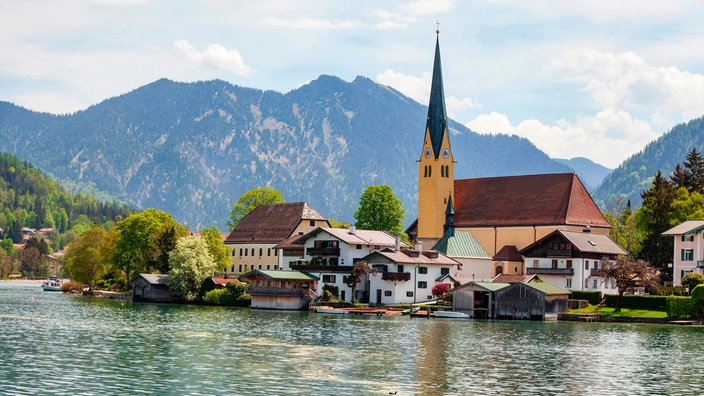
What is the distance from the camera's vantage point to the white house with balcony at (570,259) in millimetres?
114125

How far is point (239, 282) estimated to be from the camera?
120 metres

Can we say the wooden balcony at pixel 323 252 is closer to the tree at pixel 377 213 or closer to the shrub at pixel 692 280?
the tree at pixel 377 213

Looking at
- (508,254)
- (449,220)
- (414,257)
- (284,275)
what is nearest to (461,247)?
(449,220)

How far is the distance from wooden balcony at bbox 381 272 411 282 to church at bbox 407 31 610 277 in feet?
50.5

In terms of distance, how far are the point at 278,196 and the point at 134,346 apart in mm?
114747

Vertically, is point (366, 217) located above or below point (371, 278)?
above

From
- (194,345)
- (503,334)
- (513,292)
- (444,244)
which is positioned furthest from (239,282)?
(194,345)

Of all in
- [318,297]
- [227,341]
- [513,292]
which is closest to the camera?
[227,341]

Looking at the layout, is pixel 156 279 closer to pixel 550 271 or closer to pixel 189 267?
pixel 189 267

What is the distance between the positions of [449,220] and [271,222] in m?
31.8

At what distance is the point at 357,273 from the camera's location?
109 metres

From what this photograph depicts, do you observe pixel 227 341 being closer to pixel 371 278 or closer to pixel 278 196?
pixel 371 278

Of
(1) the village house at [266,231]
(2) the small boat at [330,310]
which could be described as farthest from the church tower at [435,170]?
(2) the small boat at [330,310]

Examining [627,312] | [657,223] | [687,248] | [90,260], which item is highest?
[657,223]
